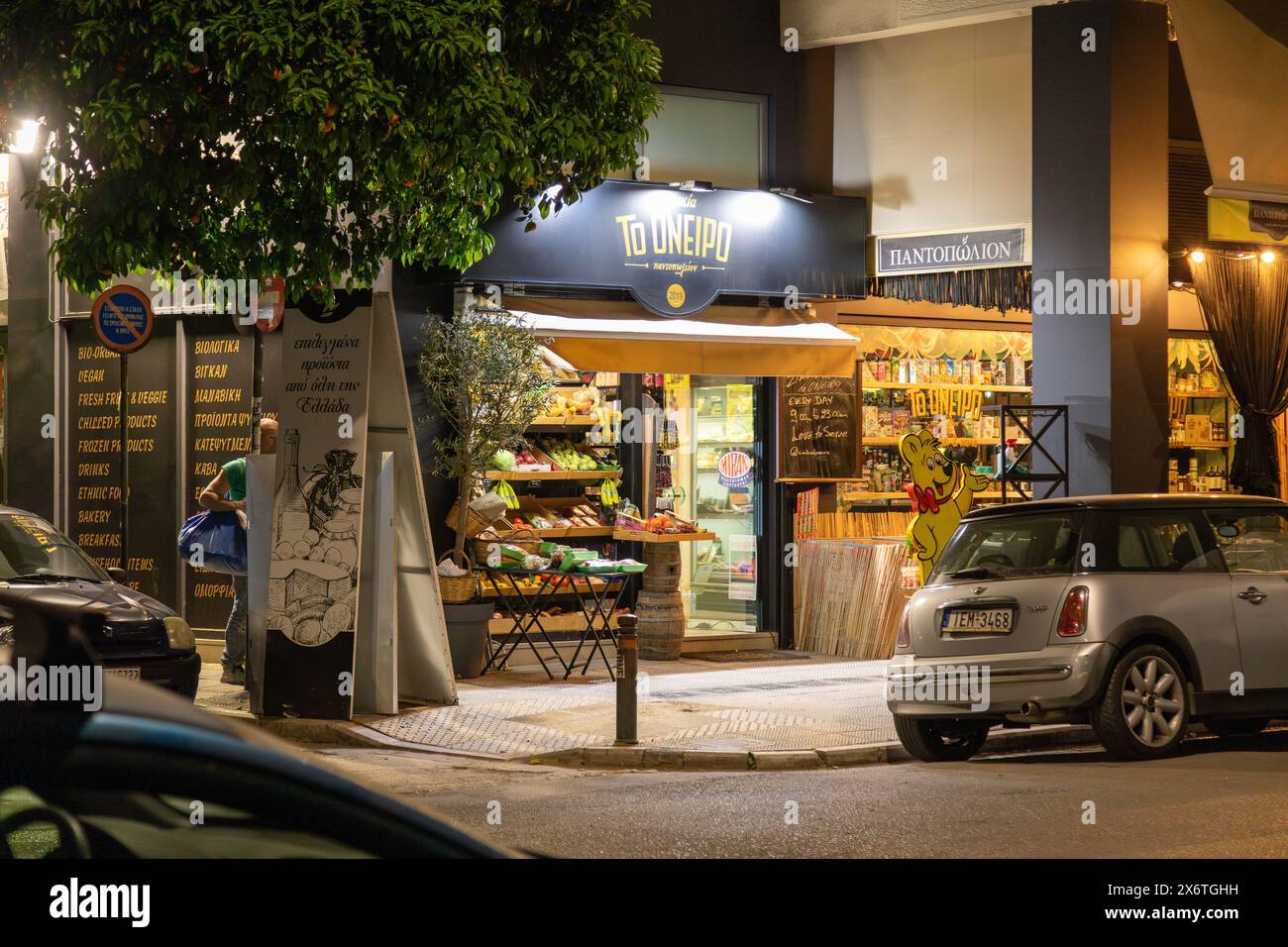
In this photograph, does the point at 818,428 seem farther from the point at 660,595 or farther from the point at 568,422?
the point at 568,422

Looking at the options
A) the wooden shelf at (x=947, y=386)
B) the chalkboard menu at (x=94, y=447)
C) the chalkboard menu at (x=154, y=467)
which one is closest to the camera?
the chalkboard menu at (x=154, y=467)

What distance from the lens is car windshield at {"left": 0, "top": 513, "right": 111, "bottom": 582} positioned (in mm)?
11068

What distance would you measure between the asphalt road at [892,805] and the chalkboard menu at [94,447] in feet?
24.3

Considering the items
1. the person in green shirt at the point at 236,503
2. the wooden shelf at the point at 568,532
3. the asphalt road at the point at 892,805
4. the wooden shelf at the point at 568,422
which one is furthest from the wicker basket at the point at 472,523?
the asphalt road at the point at 892,805

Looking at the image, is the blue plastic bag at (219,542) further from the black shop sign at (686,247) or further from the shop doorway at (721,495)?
the shop doorway at (721,495)

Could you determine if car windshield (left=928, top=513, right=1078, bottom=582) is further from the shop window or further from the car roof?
the shop window

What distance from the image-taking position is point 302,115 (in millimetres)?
10461

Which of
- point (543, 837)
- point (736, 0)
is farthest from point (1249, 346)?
point (543, 837)

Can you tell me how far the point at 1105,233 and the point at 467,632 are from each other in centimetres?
723

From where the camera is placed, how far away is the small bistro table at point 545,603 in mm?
13906

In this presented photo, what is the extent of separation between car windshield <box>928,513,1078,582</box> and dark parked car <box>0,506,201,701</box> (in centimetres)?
542

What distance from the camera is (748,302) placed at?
1602 centimetres

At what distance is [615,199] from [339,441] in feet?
15.4

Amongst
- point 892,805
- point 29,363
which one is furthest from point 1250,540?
point 29,363
